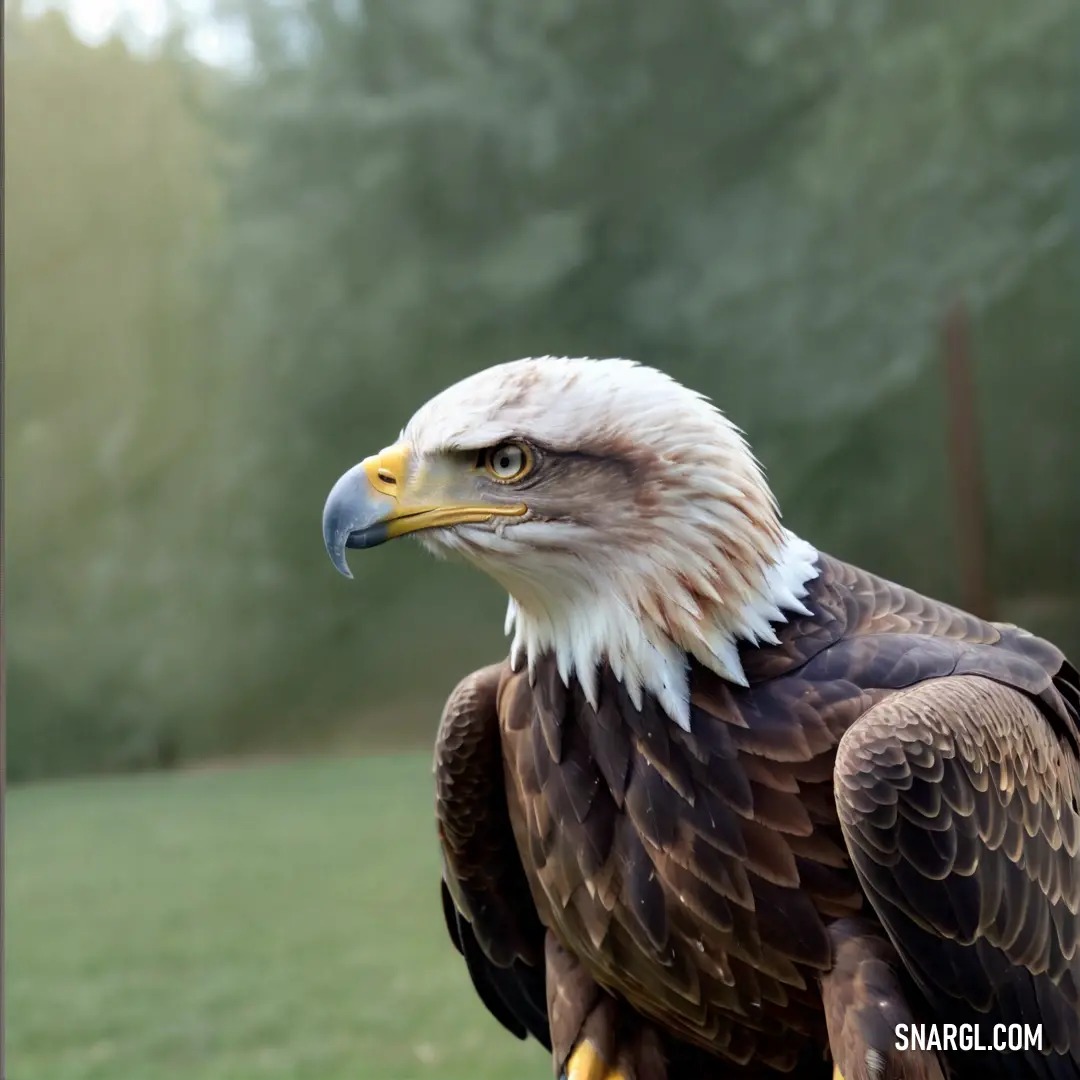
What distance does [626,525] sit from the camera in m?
1.04

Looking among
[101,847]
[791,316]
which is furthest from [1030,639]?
[101,847]

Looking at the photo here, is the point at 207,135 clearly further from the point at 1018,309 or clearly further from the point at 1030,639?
the point at 1030,639

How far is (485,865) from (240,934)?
188 centimetres

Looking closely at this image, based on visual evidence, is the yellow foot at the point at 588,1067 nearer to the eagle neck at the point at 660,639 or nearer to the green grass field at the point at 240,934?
the eagle neck at the point at 660,639

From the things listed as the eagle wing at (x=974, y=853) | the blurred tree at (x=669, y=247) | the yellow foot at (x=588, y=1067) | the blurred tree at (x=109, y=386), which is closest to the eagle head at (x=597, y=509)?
the eagle wing at (x=974, y=853)

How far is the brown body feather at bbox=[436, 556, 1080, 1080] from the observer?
98 cm

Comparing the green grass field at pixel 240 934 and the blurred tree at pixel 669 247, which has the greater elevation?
A: the blurred tree at pixel 669 247

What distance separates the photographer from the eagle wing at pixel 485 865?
1.21 m

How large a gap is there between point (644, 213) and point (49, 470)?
1773mm

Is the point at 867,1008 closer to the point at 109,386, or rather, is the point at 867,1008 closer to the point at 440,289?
the point at 440,289

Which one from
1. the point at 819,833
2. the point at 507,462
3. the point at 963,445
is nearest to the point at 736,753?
the point at 819,833

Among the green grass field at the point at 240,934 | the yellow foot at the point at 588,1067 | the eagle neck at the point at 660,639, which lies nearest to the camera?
the eagle neck at the point at 660,639

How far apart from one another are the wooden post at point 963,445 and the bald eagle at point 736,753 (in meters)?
1.78

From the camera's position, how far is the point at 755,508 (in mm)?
1084
